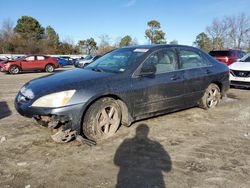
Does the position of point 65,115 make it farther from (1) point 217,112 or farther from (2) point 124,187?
(1) point 217,112

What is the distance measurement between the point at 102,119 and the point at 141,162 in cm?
109

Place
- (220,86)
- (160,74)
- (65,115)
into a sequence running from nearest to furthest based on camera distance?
(65,115), (160,74), (220,86)

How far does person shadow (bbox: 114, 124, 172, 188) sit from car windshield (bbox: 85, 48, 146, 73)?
1.29m

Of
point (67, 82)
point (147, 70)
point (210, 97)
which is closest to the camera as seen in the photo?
point (67, 82)

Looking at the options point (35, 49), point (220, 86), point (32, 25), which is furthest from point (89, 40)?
point (220, 86)

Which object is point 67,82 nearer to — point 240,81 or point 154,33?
point 240,81

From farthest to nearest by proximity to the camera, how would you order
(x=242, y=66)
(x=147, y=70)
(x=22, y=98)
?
(x=242, y=66) → (x=147, y=70) → (x=22, y=98)

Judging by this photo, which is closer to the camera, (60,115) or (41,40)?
(60,115)

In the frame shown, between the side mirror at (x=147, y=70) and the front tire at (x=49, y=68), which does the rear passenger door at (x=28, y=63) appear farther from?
the side mirror at (x=147, y=70)

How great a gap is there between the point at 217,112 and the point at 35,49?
166 ft

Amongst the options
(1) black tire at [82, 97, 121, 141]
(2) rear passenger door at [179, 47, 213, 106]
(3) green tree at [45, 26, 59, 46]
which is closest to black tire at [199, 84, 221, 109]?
(2) rear passenger door at [179, 47, 213, 106]

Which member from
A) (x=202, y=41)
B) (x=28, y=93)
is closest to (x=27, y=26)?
(x=202, y=41)

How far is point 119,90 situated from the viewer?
4.27 metres

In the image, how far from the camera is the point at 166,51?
202 inches
